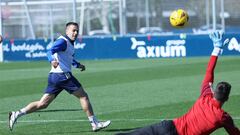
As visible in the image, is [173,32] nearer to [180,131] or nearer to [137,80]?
[137,80]

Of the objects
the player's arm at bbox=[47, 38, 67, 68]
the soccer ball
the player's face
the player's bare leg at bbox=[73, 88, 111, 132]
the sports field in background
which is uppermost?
the soccer ball

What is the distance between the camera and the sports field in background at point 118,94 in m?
14.4

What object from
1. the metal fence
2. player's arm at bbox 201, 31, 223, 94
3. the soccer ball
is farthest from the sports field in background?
the metal fence

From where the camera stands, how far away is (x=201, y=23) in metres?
42.2

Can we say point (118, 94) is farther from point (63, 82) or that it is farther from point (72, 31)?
point (72, 31)

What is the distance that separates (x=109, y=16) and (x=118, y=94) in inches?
965

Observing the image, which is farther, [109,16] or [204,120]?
[109,16]

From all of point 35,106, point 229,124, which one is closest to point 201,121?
point 229,124

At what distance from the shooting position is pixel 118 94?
20.1m

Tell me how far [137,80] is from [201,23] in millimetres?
18020

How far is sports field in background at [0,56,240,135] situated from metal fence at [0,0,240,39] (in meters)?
7.21

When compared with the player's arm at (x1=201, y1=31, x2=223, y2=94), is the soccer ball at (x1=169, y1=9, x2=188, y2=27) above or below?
above

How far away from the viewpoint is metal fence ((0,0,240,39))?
136 ft

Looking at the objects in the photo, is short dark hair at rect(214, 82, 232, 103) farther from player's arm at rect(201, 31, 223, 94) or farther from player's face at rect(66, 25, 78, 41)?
player's face at rect(66, 25, 78, 41)
